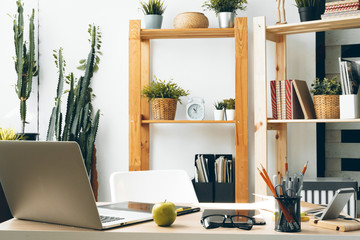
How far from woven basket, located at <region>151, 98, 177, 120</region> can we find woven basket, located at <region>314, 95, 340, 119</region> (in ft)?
3.18

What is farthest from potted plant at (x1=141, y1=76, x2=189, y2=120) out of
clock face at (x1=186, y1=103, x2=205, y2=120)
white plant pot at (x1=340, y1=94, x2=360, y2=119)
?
white plant pot at (x1=340, y1=94, x2=360, y2=119)

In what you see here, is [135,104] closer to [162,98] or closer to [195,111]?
[162,98]

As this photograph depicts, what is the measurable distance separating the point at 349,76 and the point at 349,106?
179mm

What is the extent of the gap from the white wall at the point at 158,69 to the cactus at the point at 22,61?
0.58 ft

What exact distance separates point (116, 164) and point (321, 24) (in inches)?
70.5

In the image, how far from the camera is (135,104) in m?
3.24

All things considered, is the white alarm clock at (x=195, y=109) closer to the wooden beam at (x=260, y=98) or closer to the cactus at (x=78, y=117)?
the wooden beam at (x=260, y=98)

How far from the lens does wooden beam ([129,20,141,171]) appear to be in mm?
3236

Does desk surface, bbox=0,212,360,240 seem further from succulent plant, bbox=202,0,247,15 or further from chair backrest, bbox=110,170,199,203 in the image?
succulent plant, bbox=202,0,247,15

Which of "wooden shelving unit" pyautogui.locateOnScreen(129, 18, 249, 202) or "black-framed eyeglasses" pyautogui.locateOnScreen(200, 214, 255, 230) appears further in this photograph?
"wooden shelving unit" pyautogui.locateOnScreen(129, 18, 249, 202)

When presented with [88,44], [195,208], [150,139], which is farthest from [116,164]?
[195,208]

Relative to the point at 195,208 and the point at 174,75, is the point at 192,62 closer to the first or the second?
the point at 174,75

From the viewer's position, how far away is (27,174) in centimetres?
161

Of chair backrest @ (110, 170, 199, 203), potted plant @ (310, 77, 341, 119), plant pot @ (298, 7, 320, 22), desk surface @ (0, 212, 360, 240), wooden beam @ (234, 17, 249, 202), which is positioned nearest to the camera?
desk surface @ (0, 212, 360, 240)
